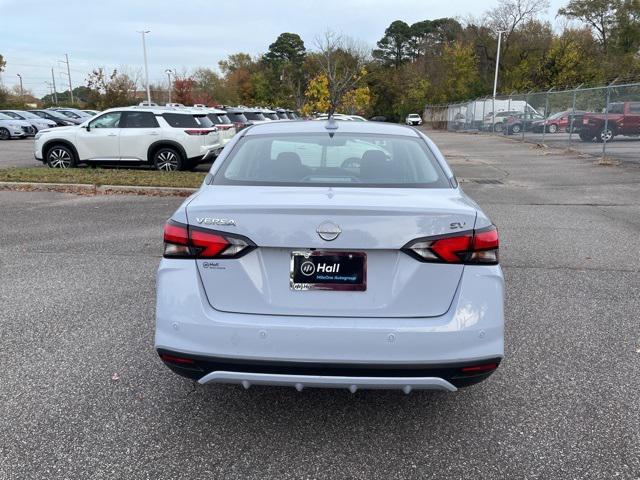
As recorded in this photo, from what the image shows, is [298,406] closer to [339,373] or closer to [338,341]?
[339,373]

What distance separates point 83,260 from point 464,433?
4679mm

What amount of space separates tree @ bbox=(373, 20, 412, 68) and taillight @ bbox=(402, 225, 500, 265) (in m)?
92.9

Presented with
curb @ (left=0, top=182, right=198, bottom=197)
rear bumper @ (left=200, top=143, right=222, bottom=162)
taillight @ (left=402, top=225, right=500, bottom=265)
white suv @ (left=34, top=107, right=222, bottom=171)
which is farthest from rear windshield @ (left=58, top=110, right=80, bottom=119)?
taillight @ (left=402, top=225, right=500, bottom=265)

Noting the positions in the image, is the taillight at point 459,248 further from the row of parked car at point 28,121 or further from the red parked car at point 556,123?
the row of parked car at point 28,121

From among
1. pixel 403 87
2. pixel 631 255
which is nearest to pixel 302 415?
pixel 631 255

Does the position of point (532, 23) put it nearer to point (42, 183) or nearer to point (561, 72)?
point (561, 72)

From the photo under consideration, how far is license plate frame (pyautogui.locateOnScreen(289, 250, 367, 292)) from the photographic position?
2430 mm

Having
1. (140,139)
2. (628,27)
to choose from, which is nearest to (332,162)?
(140,139)

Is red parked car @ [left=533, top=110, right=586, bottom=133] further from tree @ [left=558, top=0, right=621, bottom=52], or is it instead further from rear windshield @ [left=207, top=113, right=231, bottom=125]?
tree @ [left=558, top=0, right=621, bottom=52]

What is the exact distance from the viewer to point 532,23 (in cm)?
5272

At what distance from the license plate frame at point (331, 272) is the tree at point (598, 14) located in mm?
59974

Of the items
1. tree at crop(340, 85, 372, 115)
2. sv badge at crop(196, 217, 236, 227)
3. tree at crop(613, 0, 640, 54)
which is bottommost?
sv badge at crop(196, 217, 236, 227)

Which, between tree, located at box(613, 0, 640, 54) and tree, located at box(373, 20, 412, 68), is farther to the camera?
tree, located at box(373, 20, 412, 68)

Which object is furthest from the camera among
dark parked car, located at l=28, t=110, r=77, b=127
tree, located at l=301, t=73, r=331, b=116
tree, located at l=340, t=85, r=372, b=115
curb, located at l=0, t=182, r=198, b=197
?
tree, located at l=340, t=85, r=372, b=115
